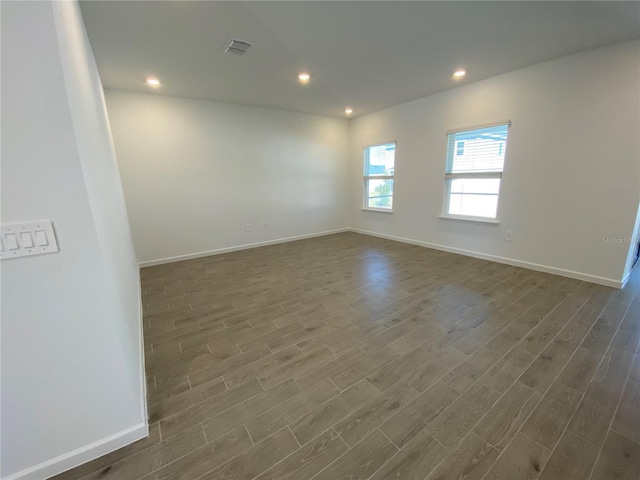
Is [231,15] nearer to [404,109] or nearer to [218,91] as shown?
[218,91]

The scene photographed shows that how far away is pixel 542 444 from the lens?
1.29m

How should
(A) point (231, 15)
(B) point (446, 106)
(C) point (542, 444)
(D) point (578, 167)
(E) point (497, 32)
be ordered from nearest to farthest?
(C) point (542, 444), (A) point (231, 15), (E) point (497, 32), (D) point (578, 167), (B) point (446, 106)

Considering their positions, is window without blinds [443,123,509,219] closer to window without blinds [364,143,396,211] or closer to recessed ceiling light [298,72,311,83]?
window without blinds [364,143,396,211]

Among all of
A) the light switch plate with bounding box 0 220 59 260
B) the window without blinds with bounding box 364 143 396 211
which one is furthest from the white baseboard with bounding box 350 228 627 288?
the light switch plate with bounding box 0 220 59 260

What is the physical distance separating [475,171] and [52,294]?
466cm

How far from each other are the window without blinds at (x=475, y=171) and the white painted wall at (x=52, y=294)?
4444mm

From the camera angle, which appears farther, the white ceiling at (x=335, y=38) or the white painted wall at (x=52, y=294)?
the white ceiling at (x=335, y=38)

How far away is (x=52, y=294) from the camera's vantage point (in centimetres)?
104

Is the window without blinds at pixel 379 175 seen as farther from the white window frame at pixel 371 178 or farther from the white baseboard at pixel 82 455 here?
the white baseboard at pixel 82 455

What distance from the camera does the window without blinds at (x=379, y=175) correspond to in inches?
208

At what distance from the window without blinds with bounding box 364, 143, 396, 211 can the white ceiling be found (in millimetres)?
1638

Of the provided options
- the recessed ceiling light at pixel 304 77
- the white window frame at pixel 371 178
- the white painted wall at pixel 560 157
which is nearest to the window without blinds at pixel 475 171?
the white painted wall at pixel 560 157

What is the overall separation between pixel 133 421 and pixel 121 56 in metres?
3.33

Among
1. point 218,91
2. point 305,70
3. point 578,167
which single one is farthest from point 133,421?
point 578,167
